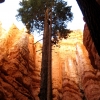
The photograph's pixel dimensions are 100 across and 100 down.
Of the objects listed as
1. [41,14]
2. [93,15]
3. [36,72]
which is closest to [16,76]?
[41,14]

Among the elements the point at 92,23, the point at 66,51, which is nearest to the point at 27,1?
the point at 92,23

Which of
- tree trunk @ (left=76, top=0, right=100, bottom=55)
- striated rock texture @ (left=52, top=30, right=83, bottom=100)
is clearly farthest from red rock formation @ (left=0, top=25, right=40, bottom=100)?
tree trunk @ (left=76, top=0, right=100, bottom=55)

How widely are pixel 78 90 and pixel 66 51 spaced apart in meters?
8.79

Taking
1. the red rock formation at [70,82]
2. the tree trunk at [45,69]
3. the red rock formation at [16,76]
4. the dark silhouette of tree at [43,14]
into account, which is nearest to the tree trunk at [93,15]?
the tree trunk at [45,69]

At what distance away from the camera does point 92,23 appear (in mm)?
6938

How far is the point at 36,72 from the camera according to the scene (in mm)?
21500

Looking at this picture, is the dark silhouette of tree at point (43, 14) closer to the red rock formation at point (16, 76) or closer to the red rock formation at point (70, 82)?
the red rock formation at point (16, 76)

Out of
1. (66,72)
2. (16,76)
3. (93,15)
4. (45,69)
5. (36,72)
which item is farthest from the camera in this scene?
(66,72)

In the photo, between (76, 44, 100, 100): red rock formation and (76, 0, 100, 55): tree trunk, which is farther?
(76, 44, 100, 100): red rock formation

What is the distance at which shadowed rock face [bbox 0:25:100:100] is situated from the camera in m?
15.0

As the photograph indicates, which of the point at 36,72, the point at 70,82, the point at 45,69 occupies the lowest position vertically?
the point at 45,69

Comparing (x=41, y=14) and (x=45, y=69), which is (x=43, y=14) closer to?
(x=41, y=14)

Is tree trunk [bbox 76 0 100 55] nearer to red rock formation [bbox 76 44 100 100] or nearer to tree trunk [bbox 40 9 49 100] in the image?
tree trunk [bbox 40 9 49 100]

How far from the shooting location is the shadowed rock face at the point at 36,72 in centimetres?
1498
